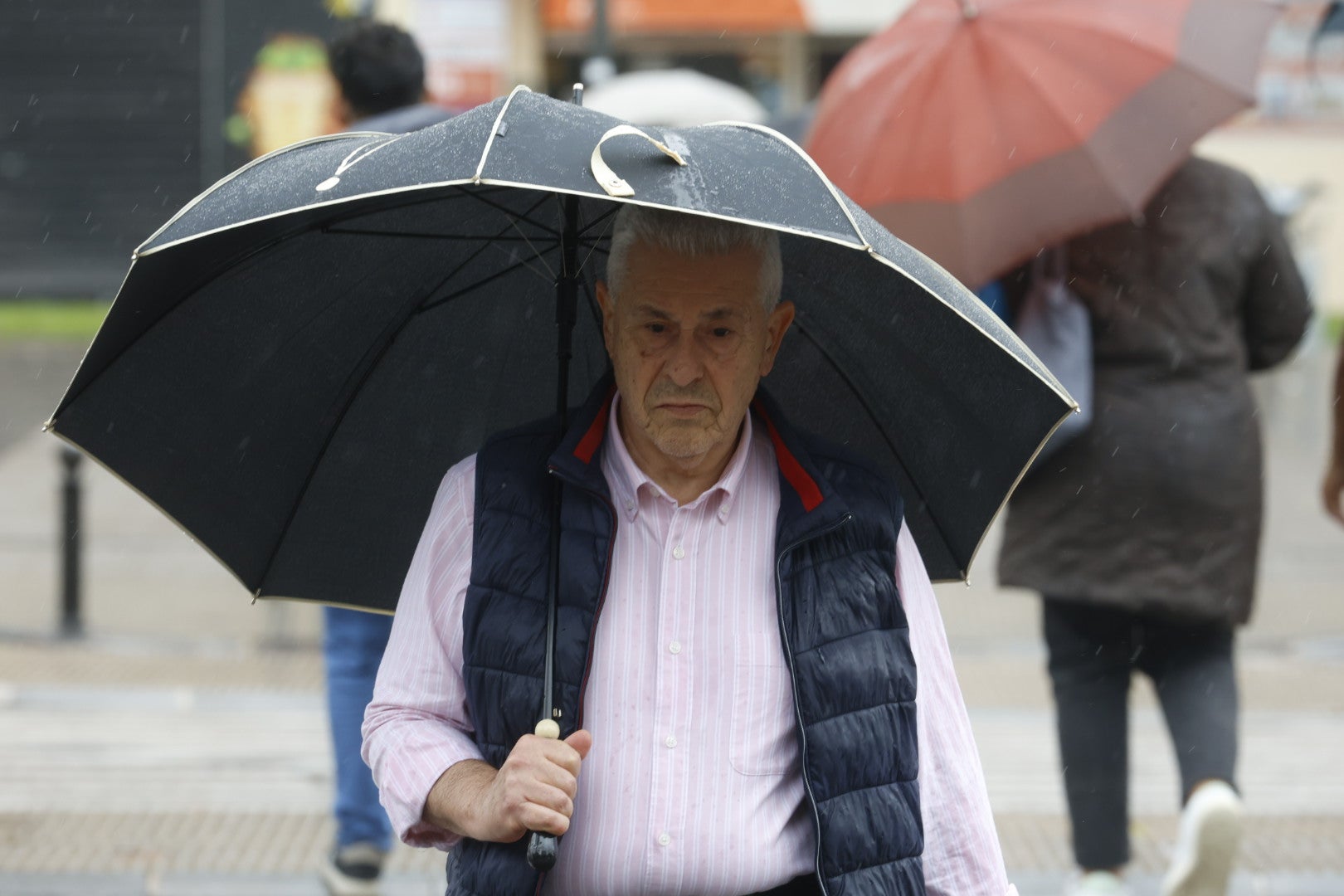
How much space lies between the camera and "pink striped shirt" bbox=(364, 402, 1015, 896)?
2379 millimetres

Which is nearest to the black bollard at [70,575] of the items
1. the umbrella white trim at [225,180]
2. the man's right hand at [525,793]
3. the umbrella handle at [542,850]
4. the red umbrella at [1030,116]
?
the red umbrella at [1030,116]

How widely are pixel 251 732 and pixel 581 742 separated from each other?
4.92 meters

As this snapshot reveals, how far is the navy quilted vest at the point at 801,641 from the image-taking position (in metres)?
2.36

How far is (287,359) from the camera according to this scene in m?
2.78

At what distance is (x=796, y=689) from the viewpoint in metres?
2.38

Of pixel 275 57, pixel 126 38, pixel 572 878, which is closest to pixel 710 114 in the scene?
pixel 572 878

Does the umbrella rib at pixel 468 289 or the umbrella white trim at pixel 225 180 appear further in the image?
the umbrella rib at pixel 468 289

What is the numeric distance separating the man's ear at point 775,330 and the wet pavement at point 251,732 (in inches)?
116

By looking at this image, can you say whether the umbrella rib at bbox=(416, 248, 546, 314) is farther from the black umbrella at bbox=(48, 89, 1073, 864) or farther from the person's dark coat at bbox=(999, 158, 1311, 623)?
the person's dark coat at bbox=(999, 158, 1311, 623)

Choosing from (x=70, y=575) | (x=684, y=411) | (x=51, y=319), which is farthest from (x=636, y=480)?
(x=51, y=319)

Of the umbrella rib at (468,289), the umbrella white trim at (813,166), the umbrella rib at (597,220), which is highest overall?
the umbrella white trim at (813,166)

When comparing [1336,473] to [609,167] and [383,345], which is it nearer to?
[383,345]

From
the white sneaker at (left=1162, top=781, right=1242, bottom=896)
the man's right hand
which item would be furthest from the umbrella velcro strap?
the white sneaker at (left=1162, top=781, right=1242, bottom=896)

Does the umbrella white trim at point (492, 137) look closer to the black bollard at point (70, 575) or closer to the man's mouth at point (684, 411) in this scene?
the man's mouth at point (684, 411)
